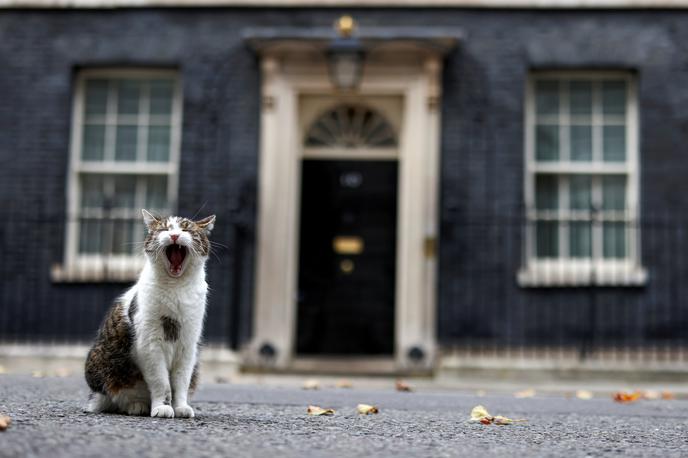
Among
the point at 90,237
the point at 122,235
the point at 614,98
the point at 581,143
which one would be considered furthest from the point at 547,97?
the point at 90,237

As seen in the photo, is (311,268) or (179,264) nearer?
(179,264)

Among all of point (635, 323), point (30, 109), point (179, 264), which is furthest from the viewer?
point (30, 109)

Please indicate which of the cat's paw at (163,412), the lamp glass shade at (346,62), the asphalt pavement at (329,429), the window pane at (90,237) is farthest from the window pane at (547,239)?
the cat's paw at (163,412)

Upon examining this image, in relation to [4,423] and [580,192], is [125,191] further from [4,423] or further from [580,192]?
[4,423]

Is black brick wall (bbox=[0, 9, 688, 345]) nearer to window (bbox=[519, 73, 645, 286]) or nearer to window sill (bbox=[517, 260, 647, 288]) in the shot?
window sill (bbox=[517, 260, 647, 288])

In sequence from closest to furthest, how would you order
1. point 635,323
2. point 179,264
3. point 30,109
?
point 179,264
point 635,323
point 30,109

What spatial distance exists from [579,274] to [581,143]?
5.36 ft

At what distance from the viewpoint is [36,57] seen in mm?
13062

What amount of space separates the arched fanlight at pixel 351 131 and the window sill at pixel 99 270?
257 centimetres

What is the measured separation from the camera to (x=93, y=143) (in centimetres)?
1309

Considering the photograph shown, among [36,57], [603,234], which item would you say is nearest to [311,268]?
[603,234]

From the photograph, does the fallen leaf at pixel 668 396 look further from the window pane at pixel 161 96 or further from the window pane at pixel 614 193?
the window pane at pixel 161 96

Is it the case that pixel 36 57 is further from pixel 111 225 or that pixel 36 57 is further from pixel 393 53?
pixel 393 53

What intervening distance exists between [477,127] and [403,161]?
3.15 feet
